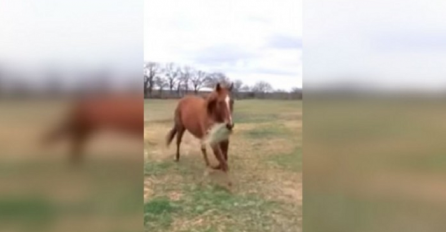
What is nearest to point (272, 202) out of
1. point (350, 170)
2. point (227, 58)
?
point (350, 170)

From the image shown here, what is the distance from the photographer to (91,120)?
1720mm

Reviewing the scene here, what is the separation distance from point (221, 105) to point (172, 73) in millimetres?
224

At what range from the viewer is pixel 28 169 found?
1680 millimetres

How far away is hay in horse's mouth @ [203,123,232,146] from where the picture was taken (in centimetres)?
187

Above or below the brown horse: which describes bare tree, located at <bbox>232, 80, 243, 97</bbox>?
above

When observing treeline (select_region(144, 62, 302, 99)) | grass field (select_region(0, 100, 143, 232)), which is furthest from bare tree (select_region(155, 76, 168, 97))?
grass field (select_region(0, 100, 143, 232))

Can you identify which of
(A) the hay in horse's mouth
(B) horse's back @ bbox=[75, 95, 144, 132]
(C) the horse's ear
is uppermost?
(C) the horse's ear

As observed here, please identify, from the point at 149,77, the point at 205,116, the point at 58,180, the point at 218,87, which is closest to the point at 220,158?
the point at 205,116

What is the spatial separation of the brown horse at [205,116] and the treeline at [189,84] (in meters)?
0.03

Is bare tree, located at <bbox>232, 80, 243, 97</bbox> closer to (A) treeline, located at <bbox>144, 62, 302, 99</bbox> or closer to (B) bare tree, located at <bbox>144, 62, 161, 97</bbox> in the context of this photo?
(A) treeline, located at <bbox>144, 62, 302, 99</bbox>

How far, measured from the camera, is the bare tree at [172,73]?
71.3 inches

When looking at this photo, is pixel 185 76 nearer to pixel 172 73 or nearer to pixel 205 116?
pixel 172 73

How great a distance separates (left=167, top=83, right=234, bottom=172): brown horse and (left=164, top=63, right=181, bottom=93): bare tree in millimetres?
76

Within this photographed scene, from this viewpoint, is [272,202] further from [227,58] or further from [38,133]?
[38,133]
